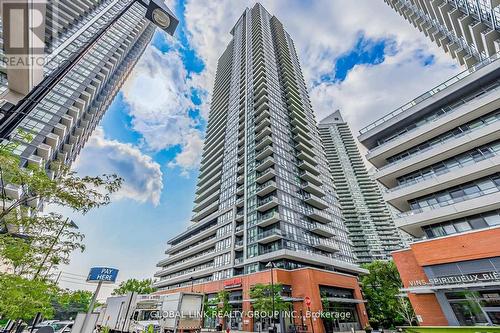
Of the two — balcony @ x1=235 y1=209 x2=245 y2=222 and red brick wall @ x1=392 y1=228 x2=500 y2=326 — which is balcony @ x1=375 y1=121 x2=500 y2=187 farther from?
balcony @ x1=235 y1=209 x2=245 y2=222

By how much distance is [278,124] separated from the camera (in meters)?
56.4

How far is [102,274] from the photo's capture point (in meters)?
9.12

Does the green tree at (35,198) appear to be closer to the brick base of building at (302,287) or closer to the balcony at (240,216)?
the brick base of building at (302,287)

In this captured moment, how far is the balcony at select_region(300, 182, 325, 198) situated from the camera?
50.2m

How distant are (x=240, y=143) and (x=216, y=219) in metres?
20.1

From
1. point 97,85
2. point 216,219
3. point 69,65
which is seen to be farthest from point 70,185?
point 97,85

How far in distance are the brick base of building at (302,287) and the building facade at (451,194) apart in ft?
42.9

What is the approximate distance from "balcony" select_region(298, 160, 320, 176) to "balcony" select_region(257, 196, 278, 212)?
14334 mm

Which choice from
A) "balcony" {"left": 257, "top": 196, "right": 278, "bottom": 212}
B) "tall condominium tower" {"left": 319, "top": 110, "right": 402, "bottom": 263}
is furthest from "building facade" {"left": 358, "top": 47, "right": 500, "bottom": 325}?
"tall condominium tower" {"left": 319, "top": 110, "right": 402, "bottom": 263}

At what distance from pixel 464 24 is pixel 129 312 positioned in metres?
50.0

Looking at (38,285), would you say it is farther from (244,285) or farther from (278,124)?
(278,124)

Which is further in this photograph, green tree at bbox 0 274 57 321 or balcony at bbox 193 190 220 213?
balcony at bbox 193 190 220 213

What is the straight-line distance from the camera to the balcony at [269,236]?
126 feet

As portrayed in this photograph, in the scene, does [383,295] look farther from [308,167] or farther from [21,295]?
[21,295]
